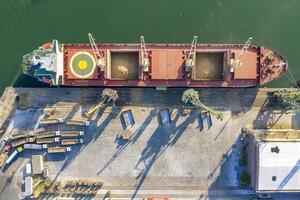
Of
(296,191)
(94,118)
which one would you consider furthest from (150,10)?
(296,191)

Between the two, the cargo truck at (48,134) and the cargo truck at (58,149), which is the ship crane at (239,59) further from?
the cargo truck at (48,134)

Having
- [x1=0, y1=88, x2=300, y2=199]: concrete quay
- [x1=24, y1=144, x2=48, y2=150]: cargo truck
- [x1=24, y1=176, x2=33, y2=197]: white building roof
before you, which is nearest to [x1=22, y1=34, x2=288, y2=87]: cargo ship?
[x1=0, y1=88, x2=300, y2=199]: concrete quay

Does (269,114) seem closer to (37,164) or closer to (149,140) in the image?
(149,140)

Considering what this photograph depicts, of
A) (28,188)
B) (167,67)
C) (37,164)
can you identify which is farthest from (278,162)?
(28,188)

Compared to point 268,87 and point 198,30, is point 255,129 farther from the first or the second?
point 198,30

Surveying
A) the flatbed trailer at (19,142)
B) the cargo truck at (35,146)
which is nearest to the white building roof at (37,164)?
the cargo truck at (35,146)

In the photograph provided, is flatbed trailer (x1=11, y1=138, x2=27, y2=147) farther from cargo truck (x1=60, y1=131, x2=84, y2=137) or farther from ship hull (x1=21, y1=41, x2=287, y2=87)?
ship hull (x1=21, y1=41, x2=287, y2=87)

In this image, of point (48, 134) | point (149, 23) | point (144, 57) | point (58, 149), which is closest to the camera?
point (144, 57)
